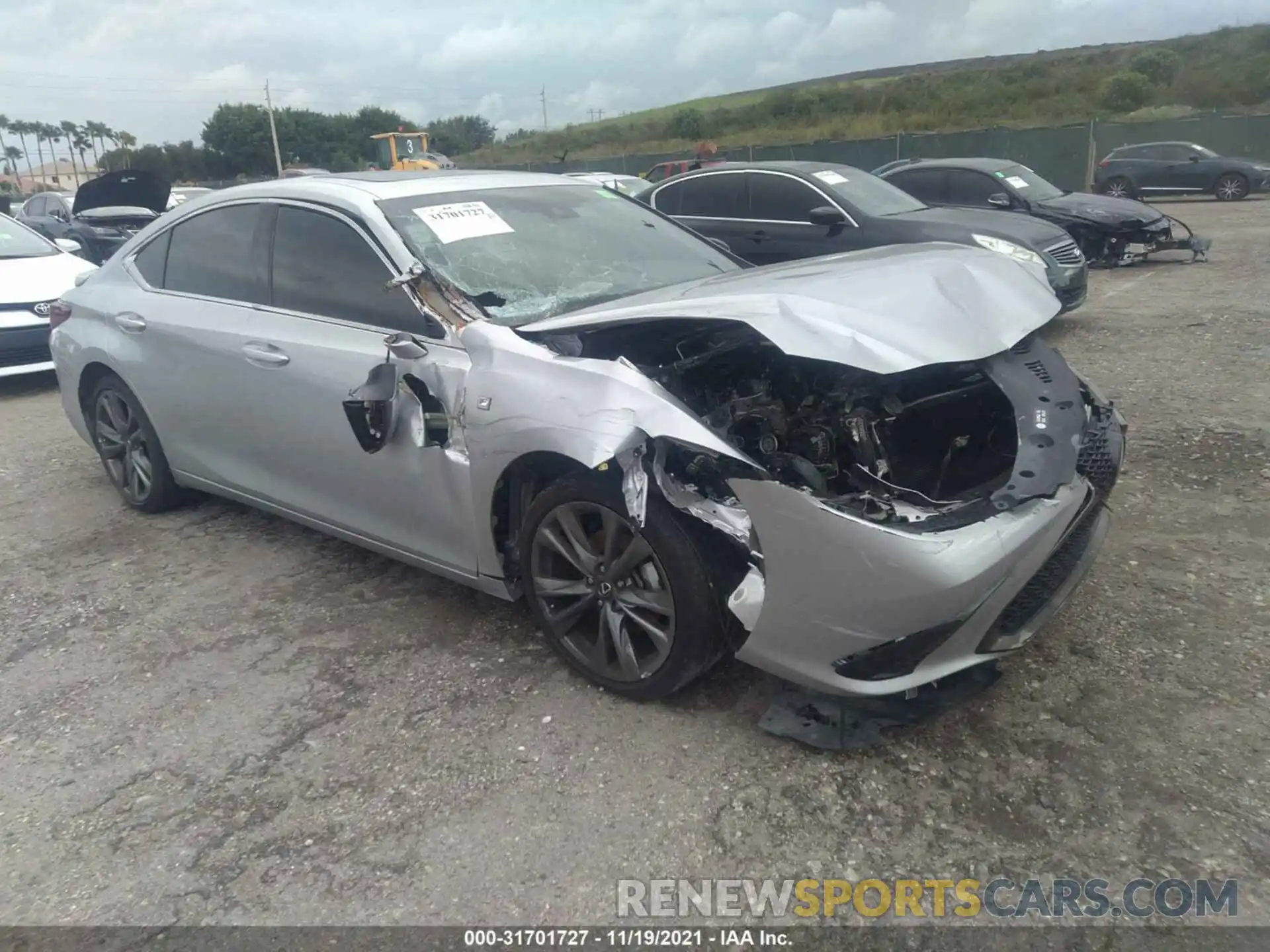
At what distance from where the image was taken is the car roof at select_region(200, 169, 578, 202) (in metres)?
3.74

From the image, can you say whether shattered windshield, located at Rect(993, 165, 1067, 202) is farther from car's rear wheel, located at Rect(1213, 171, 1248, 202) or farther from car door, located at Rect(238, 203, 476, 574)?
car's rear wheel, located at Rect(1213, 171, 1248, 202)

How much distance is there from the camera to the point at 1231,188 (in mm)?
21094

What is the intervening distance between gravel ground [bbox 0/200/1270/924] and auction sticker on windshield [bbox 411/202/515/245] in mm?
1463

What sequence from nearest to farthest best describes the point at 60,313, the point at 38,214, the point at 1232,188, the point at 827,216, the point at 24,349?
the point at 60,313 < the point at 24,349 < the point at 827,216 < the point at 38,214 < the point at 1232,188

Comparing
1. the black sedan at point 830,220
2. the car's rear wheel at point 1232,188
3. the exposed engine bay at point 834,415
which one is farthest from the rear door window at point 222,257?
the car's rear wheel at point 1232,188

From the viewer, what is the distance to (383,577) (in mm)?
4129

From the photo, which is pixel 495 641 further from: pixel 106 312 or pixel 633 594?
pixel 106 312

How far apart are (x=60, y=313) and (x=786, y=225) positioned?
19.5 feet

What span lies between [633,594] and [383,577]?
1634 millimetres

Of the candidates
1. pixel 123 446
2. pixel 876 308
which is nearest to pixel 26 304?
pixel 123 446

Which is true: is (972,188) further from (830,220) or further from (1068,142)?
(1068,142)

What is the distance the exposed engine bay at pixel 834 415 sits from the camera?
9.28ft

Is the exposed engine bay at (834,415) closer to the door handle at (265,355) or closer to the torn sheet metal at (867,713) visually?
the torn sheet metal at (867,713)

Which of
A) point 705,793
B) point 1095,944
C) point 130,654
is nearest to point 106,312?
point 130,654
